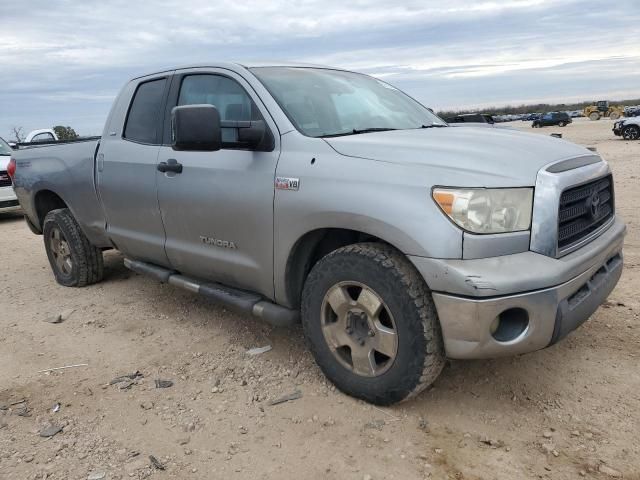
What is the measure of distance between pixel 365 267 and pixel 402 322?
0.32m

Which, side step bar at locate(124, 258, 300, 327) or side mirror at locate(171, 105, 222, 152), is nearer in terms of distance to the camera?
side mirror at locate(171, 105, 222, 152)

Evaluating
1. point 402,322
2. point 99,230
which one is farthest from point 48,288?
point 402,322

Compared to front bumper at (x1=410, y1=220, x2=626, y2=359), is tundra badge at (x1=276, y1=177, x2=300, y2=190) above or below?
above

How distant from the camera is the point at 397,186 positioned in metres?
2.69

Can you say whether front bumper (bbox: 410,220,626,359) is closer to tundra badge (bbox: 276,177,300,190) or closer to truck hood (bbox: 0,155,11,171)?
tundra badge (bbox: 276,177,300,190)

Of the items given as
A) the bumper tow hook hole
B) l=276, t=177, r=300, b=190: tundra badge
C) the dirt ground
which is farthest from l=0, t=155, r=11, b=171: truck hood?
the bumper tow hook hole

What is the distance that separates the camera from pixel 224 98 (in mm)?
3748

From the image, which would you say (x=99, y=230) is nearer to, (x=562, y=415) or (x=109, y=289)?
(x=109, y=289)

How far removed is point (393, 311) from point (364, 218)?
18.5 inches

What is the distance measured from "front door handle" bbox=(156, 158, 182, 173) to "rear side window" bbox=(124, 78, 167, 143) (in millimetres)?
346

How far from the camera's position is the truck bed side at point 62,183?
4.89 m

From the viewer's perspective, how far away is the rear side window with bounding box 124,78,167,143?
14.0 feet

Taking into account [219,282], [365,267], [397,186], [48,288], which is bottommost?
[48,288]

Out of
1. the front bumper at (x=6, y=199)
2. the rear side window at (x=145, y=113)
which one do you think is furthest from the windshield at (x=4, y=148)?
the rear side window at (x=145, y=113)
